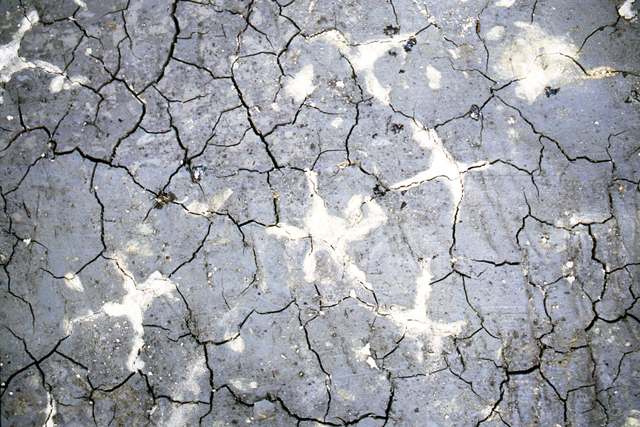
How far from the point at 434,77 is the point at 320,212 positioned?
101cm

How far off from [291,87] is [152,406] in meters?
1.93

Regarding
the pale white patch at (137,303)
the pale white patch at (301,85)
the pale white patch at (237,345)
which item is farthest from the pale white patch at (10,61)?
the pale white patch at (237,345)

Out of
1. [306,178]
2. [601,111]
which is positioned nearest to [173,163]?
[306,178]

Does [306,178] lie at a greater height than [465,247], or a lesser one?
greater

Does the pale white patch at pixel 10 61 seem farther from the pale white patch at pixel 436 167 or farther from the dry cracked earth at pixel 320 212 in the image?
the pale white patch at pixel 436 167

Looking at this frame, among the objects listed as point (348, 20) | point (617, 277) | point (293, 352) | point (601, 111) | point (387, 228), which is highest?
point (348, 20)

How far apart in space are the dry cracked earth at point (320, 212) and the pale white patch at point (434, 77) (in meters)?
0.04

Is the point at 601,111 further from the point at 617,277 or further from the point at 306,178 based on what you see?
the point at 306,178

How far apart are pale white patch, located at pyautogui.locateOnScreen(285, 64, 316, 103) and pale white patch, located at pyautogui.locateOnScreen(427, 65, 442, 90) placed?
66cm

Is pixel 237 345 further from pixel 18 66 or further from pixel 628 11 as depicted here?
pixel 628 11

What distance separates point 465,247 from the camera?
307 centimetres

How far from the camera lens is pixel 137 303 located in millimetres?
3037

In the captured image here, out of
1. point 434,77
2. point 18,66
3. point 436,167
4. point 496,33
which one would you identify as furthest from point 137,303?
point 496,33

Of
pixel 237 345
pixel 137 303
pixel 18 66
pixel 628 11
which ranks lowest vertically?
pixel 237 345
